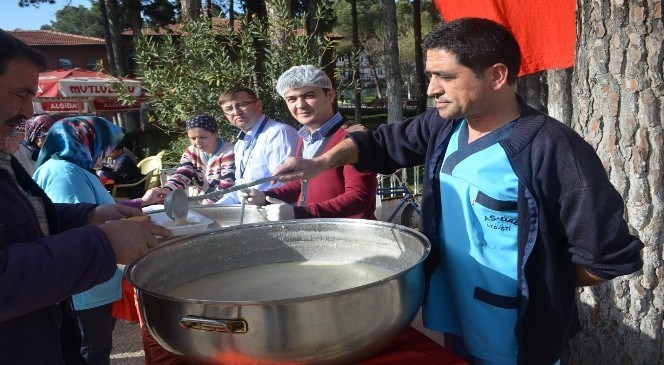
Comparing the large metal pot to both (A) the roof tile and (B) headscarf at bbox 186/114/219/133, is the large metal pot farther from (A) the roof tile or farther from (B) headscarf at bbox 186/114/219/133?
(A) the roof tile

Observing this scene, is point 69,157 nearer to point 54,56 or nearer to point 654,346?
point 654,346

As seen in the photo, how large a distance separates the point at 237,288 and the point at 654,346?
1716 millimetres

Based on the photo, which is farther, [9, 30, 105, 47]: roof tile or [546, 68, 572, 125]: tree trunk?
[9, 30, 105, 47]: roof tile

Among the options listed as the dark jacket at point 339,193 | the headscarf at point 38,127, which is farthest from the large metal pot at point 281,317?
the headscarf at point 38,127

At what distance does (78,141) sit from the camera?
229 centimetres

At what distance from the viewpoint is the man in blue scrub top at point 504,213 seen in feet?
3.78

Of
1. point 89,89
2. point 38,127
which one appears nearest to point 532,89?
point 89,89

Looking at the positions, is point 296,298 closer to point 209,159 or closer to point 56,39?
point 209,159

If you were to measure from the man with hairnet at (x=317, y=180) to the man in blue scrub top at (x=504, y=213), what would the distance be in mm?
584

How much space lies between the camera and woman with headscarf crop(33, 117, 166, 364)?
2156mm

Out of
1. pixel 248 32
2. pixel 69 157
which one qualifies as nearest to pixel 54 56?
pixel 248 32

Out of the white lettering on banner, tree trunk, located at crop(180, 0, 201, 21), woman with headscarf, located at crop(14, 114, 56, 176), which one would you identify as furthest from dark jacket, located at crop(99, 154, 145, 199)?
woman with headscarf, located at crop(14, 114, 56, 176)

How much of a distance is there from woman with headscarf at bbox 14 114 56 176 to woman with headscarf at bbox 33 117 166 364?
3.11 feet

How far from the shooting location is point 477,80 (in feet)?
4.17
